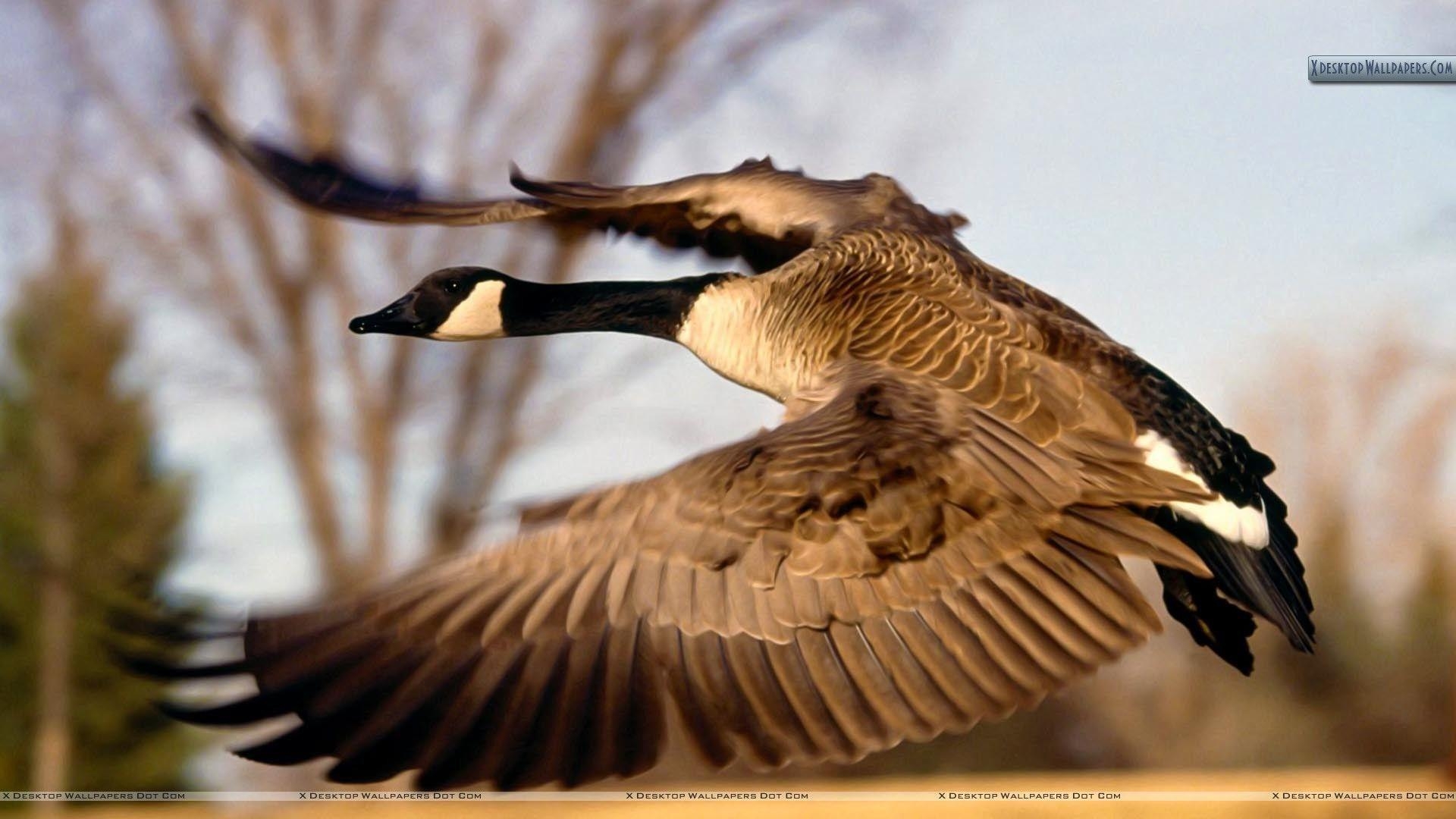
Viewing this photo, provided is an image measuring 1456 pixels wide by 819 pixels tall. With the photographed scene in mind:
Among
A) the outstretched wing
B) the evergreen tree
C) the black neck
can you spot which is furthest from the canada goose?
the evergreen tree

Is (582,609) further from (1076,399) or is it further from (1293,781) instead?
(1293,781)

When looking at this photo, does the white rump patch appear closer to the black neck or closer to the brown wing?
the brown wing

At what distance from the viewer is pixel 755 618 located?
1.29 metres

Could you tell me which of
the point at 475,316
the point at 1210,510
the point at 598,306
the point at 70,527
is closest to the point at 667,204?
the point at 598,306

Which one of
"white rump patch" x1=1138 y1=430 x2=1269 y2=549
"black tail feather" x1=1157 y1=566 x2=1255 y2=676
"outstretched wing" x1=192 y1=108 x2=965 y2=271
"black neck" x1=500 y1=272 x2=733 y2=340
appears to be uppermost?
"outstretched wing" x1=192 y1=108 x2=965 y2=271

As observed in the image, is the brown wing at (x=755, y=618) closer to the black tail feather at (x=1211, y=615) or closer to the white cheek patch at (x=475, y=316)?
the black tail feather at (x=1211, y=615)

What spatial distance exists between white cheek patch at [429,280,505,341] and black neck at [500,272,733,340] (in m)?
0.01

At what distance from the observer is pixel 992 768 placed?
4805 millimetres

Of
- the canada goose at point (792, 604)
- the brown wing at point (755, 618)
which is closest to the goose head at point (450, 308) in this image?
the canada goose at point (792, 604)

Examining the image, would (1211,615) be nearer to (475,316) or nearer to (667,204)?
(667,204)

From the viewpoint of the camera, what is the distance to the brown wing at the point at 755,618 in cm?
122

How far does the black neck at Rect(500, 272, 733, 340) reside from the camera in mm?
2020

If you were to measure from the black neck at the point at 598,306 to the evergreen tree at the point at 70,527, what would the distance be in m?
1.80

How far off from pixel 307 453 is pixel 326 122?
1.02 meters
